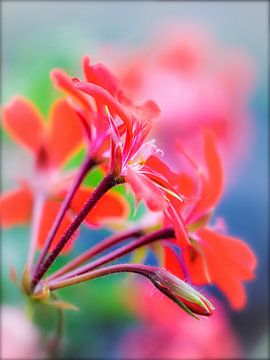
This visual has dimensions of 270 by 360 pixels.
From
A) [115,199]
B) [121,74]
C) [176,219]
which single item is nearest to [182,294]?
[176,219]

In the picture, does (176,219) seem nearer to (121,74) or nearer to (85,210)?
(85,210)

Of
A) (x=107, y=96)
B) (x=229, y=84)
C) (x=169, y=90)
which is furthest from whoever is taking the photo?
(x=229, y=84)

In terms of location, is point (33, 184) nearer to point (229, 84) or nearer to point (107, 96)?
point (107, 96)

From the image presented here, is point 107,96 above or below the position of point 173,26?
above

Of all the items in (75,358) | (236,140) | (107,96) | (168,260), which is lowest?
(75,358)

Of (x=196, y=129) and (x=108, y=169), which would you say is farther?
(x=196, y=129)

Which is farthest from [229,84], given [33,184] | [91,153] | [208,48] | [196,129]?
[91,153]
